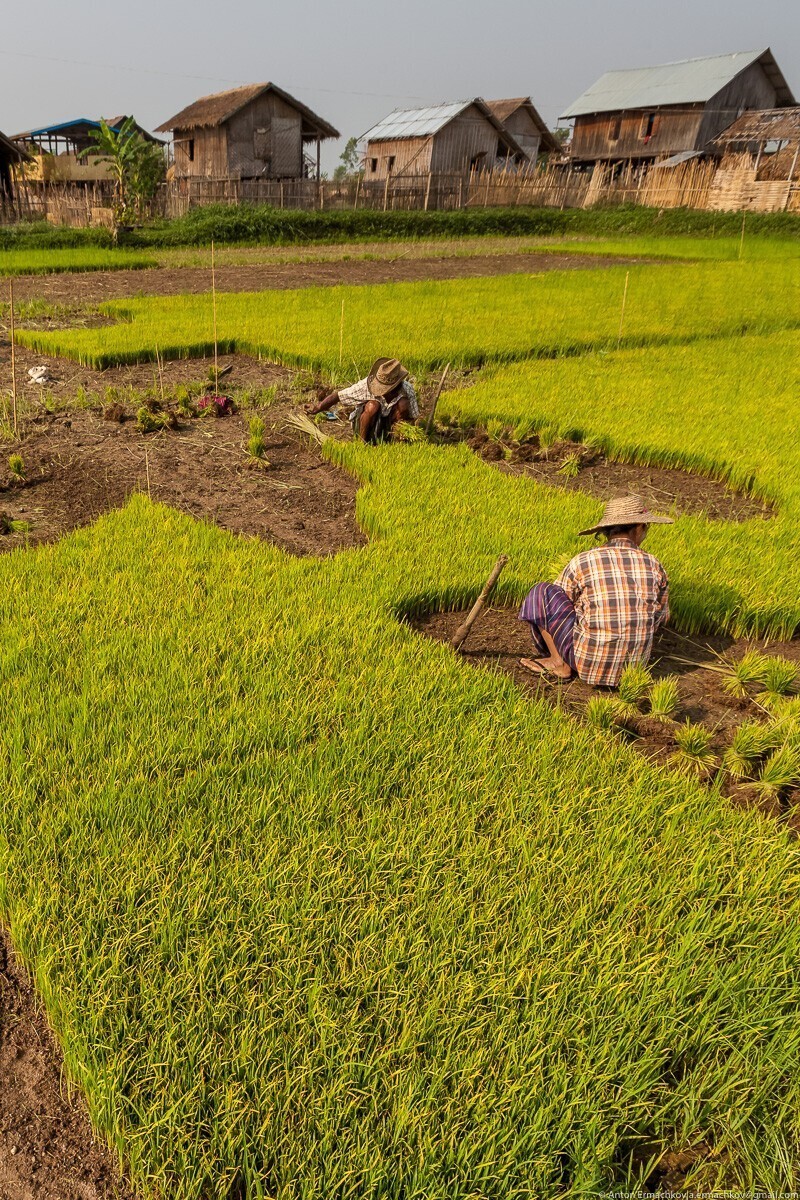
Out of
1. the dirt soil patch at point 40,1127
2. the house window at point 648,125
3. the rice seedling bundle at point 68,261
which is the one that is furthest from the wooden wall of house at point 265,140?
the dirt soil patch at point 40,1127

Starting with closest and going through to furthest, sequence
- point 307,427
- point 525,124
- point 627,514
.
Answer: point 627,514 → point 307,427 → point 525,124

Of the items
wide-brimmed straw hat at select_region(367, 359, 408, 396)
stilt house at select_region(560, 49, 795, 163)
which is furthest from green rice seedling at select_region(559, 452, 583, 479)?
stilt house at select_region(560, 49, 795, 163)

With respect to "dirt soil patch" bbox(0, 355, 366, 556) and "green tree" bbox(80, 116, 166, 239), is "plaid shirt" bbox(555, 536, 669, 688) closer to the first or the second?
"dirt soil patch" bbox(0, 355, 366, 556)

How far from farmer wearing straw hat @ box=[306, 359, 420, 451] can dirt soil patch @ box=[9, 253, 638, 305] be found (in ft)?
24.7

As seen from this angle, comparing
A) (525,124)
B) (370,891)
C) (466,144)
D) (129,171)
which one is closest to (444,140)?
(466,144)

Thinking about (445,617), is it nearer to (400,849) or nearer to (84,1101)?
(400,849)

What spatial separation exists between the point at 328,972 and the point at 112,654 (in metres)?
1.66

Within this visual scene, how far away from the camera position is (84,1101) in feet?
5.45

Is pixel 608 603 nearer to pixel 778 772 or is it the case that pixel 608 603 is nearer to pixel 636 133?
pixel 778 772

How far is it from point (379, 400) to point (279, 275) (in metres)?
10.9

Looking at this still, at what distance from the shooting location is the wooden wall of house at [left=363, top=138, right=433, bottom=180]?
102 feet

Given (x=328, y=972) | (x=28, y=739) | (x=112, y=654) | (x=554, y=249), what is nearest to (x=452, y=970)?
(x=328, y=972)

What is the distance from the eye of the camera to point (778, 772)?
8.46ft

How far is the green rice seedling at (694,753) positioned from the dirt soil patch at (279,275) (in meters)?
11.3
